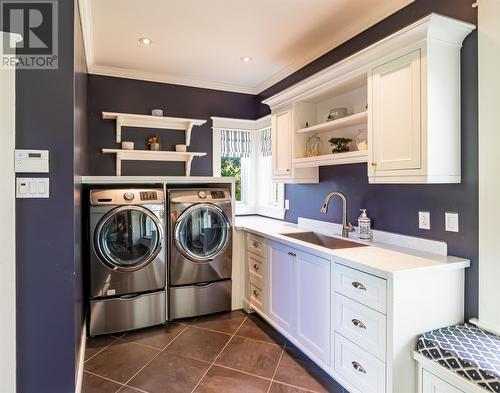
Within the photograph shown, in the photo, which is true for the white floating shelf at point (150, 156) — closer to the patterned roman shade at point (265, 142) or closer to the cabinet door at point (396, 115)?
the patterned roman shade at point (265, 142)

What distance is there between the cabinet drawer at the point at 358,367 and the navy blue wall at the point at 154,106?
8.95ft

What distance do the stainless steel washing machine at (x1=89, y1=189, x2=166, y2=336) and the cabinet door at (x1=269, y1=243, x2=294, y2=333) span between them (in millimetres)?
1038

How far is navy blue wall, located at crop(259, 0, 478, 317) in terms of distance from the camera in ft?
6.08

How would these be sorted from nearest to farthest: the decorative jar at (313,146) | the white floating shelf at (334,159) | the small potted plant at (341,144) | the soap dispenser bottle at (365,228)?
1. the white floating shelf at (334,159)
2. the soap dispenser bottle at (365,228)
3. the small potted plant at (341,144)
4. the decorative jar at (313,146)

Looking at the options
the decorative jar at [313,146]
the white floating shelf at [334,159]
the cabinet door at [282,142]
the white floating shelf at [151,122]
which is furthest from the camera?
the white floating shelf at [151,122]

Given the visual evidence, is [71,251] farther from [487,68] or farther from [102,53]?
[487,68]

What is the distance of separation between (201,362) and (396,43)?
2542mm

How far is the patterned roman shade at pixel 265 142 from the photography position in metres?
4.24

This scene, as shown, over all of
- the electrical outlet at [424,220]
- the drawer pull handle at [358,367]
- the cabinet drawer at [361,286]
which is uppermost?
the electrical outlet at [424,220]

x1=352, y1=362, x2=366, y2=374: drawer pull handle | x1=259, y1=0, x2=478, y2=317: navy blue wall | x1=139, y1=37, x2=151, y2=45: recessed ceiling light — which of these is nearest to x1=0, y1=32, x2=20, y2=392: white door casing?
x1=139, y1=37, x2=151, y2=45: recessed ceiling light

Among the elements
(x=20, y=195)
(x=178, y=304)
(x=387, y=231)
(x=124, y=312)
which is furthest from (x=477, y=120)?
(x=124, y=312)

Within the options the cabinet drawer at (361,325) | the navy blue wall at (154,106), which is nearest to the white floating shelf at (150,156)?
the navy blue wall at (154,106)

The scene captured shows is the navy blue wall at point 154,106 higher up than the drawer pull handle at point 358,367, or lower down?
higher up

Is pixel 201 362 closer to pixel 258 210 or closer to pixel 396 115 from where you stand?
pixel 396 115
